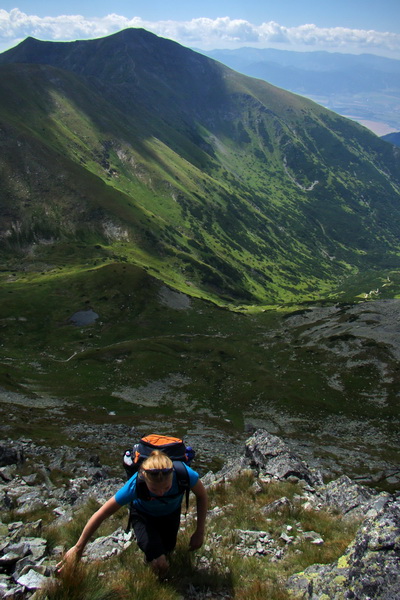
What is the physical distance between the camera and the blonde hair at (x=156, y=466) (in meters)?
8.33

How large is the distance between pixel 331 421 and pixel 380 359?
32.9m

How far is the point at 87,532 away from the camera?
8.41 m

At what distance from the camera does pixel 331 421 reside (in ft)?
263

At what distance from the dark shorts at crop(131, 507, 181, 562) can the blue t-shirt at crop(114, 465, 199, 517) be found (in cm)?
17

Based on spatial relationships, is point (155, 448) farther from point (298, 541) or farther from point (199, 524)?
point (298, 541)

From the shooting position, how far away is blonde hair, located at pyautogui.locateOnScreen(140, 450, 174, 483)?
328 inches

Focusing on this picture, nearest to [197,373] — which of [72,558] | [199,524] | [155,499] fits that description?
[199,524]

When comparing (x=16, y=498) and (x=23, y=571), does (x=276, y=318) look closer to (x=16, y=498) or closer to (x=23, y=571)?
(x=16, y=498)

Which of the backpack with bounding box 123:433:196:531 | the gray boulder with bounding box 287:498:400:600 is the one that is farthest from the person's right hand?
the gray boulder with bounding box 287:498:400:600

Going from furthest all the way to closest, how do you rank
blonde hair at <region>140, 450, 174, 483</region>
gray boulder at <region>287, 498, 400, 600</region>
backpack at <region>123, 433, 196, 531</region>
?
backpack at <region>123, 433, 196, 531</region>
blonde hair at <region>140, 450, 174, 483</region>
gray boulder at <region>287, 498, 400, 600</region>

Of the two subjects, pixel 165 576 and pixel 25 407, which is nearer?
pixel 165 576

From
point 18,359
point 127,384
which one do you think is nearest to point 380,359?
point 127,384

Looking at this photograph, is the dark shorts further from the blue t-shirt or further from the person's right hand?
the person's right hand

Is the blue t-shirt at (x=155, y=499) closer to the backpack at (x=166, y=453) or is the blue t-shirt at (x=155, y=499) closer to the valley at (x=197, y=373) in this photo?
the backpack at (x=166, y=453)
